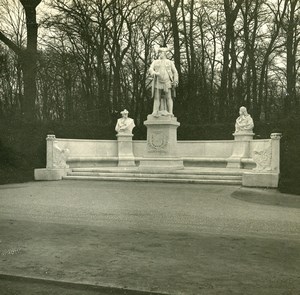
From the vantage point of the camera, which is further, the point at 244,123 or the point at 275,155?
the point at 244,123

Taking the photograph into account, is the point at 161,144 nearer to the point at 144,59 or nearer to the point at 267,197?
the point at 267,197

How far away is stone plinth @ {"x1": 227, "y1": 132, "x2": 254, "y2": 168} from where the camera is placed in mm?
18970

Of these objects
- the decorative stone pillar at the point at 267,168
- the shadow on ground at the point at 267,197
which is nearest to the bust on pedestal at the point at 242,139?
the decorative stone pillar at the point at 267,168

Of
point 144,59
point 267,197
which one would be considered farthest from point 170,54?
point 267,197

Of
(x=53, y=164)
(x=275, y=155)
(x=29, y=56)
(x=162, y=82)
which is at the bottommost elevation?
(x=53, y=164)

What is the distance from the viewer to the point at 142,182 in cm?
1578

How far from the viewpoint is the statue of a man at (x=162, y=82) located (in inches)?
718

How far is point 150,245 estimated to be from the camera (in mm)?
6215

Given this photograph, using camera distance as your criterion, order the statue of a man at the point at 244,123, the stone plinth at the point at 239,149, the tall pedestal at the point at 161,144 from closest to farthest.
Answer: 1. the tall pedestal at the point at 161,144
2. the stone plinth at the point at 239,149
3. the statue of a man at the point at 244,123

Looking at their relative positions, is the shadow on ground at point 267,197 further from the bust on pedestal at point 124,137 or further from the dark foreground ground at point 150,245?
the bust on pedestal at point 124,137

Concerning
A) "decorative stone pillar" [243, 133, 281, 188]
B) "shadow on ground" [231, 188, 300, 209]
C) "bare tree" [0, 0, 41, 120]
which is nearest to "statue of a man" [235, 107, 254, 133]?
"decorative stone pillar" [243, 133, 281, 188]

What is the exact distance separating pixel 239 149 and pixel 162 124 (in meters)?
3.54

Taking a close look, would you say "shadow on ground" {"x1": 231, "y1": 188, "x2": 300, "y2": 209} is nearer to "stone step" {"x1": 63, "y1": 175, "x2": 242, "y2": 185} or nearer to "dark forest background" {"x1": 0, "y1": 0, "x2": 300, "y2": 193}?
"stone step" {"x1": 63, "y1": 175, "x2": 242, "y2": 185}

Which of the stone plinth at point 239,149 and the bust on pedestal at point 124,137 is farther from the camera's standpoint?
the bust on pedestal at point 124,137
